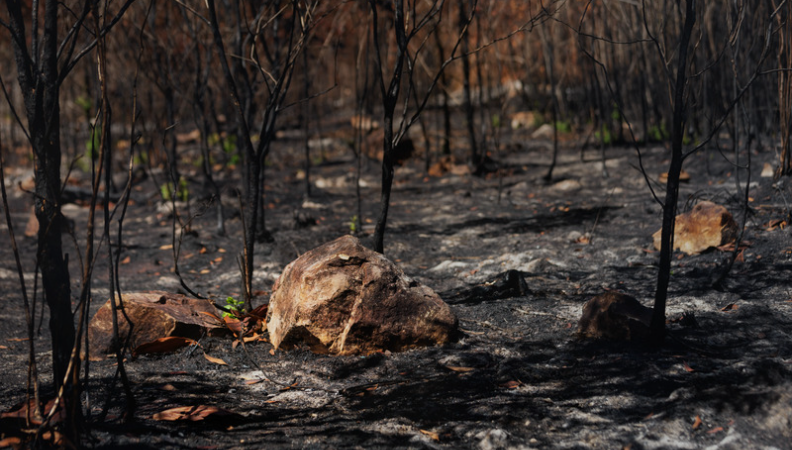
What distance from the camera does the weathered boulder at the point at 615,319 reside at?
2963 mm

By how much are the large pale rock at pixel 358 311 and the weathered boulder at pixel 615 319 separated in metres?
0.65

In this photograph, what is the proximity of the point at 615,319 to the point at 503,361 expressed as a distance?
1.79ft

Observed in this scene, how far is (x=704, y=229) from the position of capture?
4.47 m

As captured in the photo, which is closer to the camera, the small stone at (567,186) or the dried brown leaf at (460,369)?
the dried brown leaf at (460,369)

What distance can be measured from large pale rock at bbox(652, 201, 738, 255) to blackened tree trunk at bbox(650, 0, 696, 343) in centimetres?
176

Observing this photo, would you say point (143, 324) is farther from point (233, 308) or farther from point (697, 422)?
point (697, 422)

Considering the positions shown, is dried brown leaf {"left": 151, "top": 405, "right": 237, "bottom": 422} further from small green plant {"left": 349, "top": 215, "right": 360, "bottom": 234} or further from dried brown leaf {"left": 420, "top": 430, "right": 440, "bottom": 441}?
small green plant {"left": 349, "top": 215, "right": 360, "bottom": 234}

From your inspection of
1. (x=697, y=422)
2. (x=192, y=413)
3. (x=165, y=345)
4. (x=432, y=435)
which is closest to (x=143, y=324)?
(x=165, y=345)

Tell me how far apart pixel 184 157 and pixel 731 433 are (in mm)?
10007

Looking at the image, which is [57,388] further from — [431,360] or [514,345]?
[514,345]

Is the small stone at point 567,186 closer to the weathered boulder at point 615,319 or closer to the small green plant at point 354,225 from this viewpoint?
the small green plant at point 354,225

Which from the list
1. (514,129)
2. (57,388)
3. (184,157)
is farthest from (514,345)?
(514,129)

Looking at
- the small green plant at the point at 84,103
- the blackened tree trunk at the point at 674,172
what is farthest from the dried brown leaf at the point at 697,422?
the small green plant at the point at 84,103

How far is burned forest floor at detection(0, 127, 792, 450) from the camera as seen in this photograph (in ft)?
7.32
